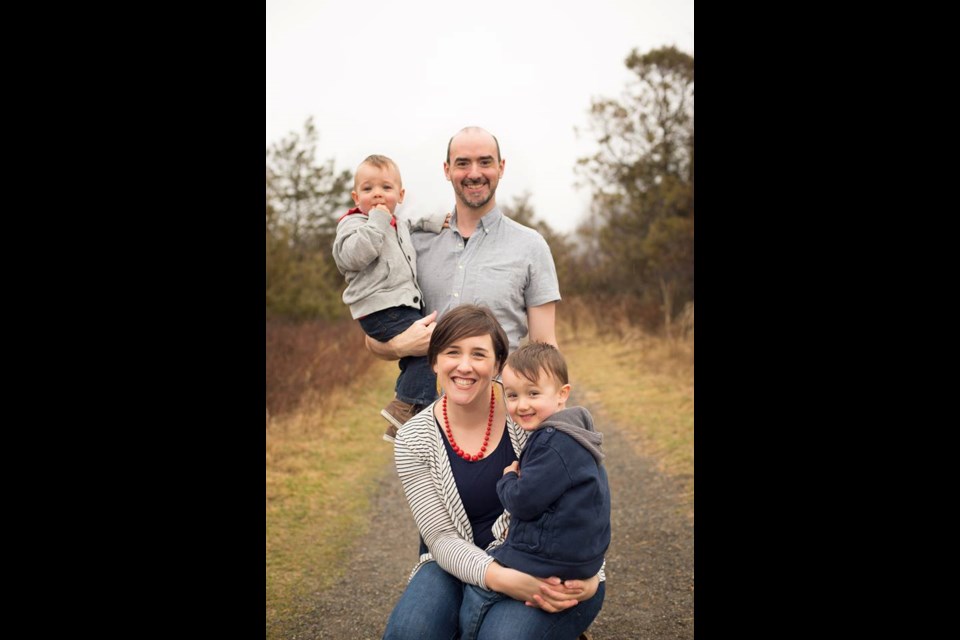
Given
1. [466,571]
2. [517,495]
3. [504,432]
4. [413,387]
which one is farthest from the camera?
[413,387]

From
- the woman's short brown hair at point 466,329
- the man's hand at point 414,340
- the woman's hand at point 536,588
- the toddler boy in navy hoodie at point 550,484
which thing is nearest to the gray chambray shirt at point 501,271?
the man's hand at point 414,340

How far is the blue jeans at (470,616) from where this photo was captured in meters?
2.33

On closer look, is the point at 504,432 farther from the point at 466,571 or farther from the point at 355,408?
the point at 355,408

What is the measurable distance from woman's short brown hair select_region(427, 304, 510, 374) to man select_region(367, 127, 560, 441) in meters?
0.40

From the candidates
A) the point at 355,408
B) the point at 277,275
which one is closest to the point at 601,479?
the point at 355,408

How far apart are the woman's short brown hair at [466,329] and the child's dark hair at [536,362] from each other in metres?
0.20

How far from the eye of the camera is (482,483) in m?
2.54

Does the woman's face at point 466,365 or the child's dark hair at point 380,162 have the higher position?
the child's dark hair at point 380,162

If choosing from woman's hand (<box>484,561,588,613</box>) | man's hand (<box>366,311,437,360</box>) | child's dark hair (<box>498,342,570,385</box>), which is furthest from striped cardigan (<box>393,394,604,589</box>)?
man's hand (<box>366,311,437,360</box>)

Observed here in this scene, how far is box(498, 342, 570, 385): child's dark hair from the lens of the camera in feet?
7.51

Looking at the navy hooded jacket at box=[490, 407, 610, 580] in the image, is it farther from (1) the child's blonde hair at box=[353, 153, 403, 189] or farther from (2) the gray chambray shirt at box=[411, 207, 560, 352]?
(1) the child's blonde hair at box=[353, 153, 403, 189]

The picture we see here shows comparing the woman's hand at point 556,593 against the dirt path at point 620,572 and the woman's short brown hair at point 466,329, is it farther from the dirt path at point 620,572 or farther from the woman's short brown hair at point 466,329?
the dirt path at point 620,572

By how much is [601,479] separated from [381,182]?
1.36m

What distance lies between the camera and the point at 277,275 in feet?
43.3
